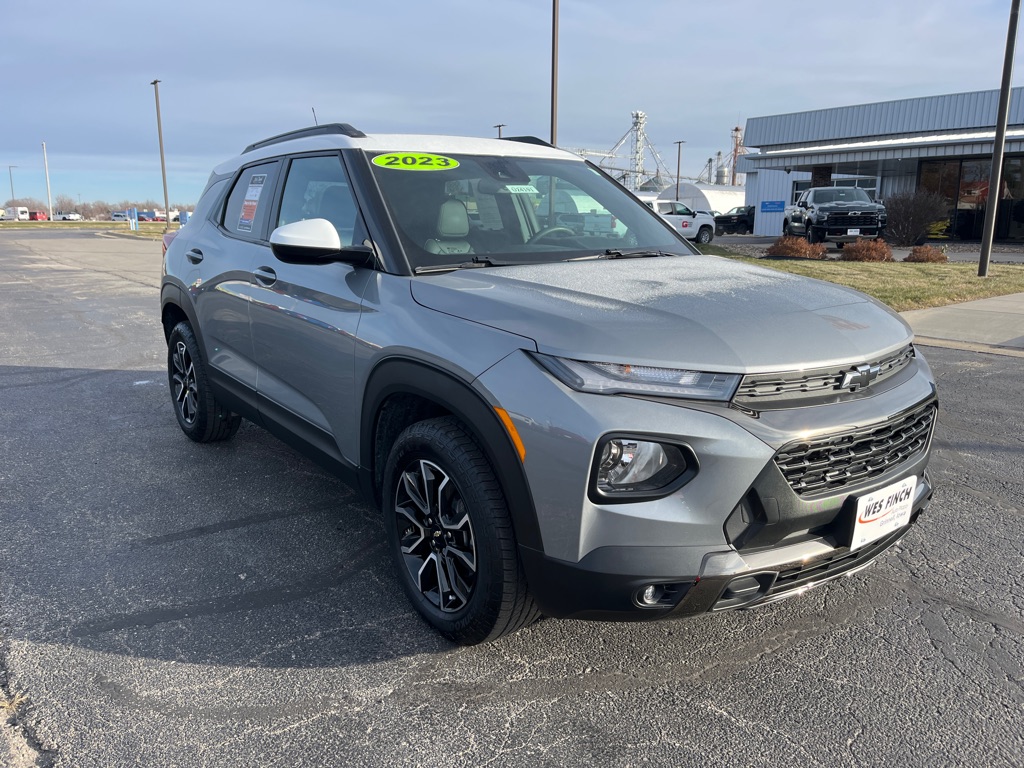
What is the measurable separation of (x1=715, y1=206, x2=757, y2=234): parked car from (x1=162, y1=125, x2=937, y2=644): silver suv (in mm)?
37557

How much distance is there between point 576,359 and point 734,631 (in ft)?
4.41

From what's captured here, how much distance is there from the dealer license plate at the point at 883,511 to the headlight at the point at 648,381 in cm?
59

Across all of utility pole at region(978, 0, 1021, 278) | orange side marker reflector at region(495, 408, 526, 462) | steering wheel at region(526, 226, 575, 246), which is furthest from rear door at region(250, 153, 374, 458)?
utility pole at region(978, 0, 1021, 278)

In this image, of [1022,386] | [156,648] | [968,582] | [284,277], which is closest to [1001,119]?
[1022,386]

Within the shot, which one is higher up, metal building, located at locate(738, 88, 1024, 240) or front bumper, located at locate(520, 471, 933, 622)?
metal building, located at locate(738, 88, 1024, 240)

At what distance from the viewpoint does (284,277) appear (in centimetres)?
375

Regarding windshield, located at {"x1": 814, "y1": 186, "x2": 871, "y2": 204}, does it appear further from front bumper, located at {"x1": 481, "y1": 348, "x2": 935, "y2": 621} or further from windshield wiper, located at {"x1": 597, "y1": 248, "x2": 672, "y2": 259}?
front bumper, located at {"x1": 481, "y1": 348, "x2": 935, "y2": 621}

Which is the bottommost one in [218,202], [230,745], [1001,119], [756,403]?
[230,745]

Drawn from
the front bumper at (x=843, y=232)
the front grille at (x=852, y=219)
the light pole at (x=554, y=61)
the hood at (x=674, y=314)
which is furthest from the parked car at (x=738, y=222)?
the hood at (x=674, y=314)

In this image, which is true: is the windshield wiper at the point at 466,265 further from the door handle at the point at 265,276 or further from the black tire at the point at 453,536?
the door handle at the point at 265,276

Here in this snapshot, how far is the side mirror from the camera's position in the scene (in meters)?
3.11

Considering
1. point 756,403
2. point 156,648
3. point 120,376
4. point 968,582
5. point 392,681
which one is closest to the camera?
point 756,403

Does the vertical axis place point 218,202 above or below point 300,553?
above

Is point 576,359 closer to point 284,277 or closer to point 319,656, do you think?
point 319,656
